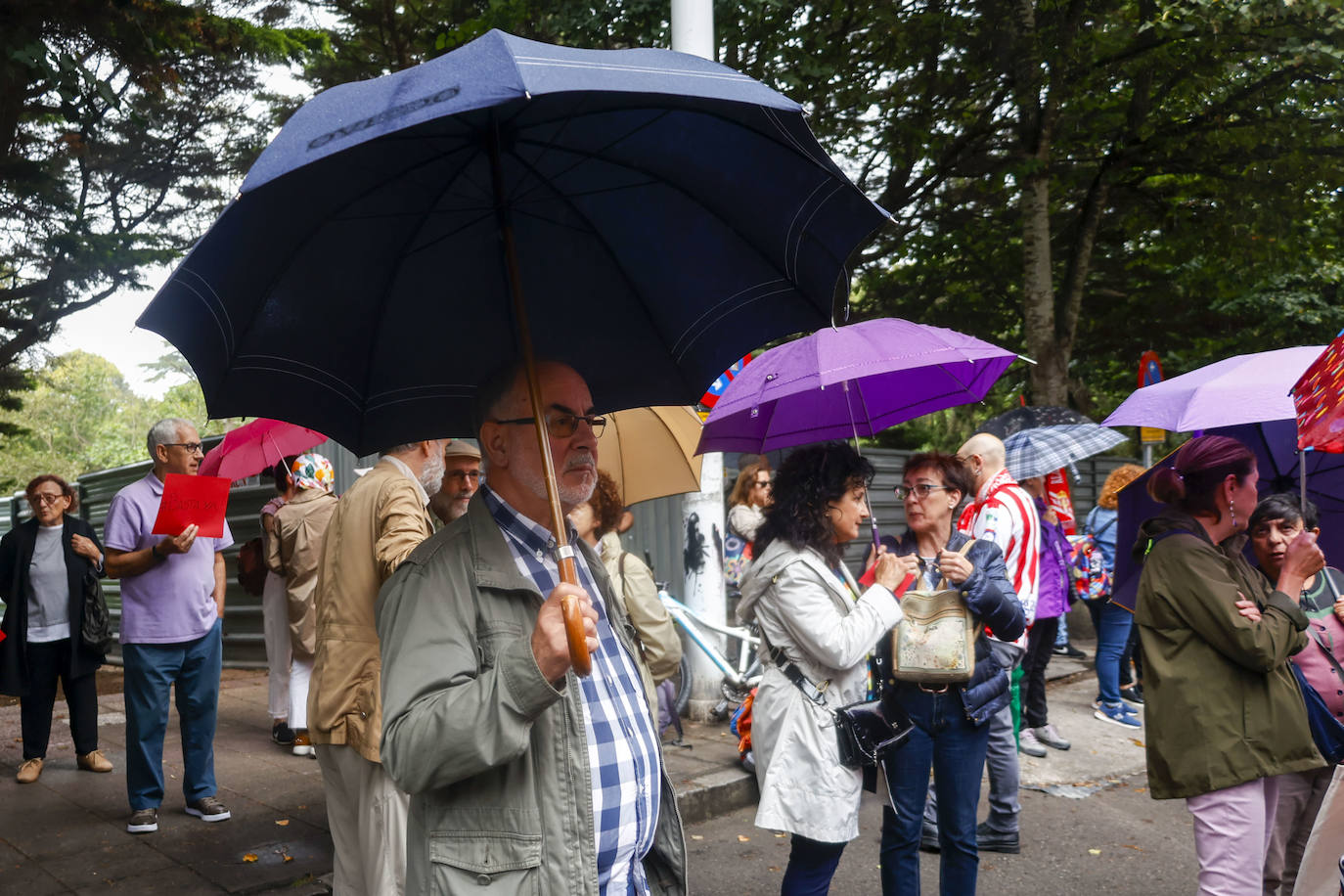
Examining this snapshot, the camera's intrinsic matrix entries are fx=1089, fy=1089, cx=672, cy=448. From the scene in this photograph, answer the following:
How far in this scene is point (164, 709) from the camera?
5.83 meters

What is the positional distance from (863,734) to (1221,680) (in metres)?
1.20

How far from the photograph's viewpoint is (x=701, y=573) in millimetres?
8188

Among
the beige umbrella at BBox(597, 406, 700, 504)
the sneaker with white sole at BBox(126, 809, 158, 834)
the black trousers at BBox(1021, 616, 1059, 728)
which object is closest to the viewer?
the beige umbrella at BBox(597, 406, 700, 504)

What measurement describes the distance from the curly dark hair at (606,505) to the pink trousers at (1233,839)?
8.14 ft

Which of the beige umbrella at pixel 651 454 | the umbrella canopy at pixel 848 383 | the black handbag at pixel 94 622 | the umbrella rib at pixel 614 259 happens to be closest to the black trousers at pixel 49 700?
the black handbag at pixel 94 622

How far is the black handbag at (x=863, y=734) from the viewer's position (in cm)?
387

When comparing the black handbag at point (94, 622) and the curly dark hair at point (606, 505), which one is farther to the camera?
the black handbag at point (94, 622)

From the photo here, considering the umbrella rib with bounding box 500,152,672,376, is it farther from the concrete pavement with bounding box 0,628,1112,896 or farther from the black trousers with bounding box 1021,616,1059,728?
the black trousers with bounding box 1021,616,1059,728

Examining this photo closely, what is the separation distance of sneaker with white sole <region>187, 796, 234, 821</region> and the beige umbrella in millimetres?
2987

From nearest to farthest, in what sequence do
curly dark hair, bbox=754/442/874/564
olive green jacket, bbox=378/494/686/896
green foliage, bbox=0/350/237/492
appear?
olive green jacket, bbox=378/494/686/896 → curly dark hair, bbox=754/442/874/564 → green foliage, bbox=0/350/237/492

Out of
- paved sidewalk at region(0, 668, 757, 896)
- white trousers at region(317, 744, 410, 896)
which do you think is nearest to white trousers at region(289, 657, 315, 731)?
paved sidewalk at region(0, 668, 757, 896)

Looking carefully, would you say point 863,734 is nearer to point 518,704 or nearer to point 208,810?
point 518,704

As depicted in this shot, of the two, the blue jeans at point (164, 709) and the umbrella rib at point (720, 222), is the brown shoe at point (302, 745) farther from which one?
the umbrella rib at point (720, 222)

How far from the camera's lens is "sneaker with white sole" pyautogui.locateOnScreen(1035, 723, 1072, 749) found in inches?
319
